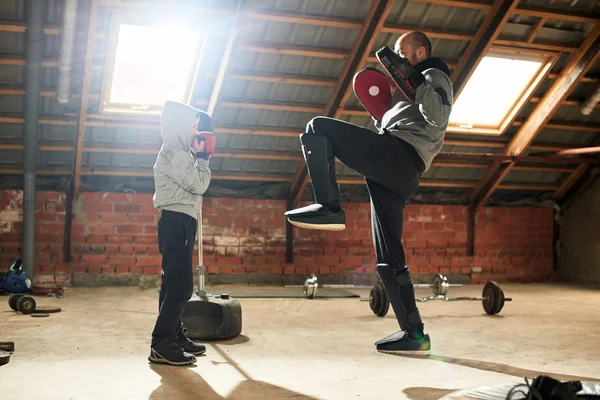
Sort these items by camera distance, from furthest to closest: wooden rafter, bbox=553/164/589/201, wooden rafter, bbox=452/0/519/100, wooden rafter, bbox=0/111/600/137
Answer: wooden rafter, bbox=553/164/589/201
wooden rafter, bbox=0/111/600/137
wooden rafter, bbox=452/0/519/100

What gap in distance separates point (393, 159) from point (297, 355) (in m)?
1.18

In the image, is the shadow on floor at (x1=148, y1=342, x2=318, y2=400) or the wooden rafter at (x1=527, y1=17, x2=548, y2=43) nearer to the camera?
the shadow on floor at (x1=148, y1=342, x2=318, y2=400)

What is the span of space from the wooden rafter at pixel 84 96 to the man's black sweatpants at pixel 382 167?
314cm

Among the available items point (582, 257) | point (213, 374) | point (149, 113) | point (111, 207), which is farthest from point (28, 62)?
point (582, 257)

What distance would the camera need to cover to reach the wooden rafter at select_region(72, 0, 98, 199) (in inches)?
224

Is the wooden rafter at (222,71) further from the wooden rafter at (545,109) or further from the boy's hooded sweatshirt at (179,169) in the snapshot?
the wooden rafter at (545,109)

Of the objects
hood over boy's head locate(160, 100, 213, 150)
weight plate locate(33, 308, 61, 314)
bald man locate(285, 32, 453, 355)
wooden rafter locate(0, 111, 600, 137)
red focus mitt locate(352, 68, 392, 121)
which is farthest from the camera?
wooden rafter locate(0, 111, 600, 137)

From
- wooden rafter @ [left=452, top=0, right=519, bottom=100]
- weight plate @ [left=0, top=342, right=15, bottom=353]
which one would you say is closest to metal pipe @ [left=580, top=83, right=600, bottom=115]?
wooden rafter @ [left=452, top=0, right=519, bottom=100]

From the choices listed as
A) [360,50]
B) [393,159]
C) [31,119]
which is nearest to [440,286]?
[360,50]

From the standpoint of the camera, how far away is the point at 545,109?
25.0ft

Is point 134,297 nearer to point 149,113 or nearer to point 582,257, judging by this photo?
point 149,113

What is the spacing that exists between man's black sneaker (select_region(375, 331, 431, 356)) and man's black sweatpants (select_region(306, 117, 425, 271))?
367mm

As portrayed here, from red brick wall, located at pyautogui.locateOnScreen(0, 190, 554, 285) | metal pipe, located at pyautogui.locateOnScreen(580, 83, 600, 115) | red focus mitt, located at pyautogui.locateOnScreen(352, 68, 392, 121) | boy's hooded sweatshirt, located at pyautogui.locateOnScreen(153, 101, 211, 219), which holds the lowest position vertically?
red brick wall, located at pyautogui.locateOnScreen(0, 190, 554, 285)

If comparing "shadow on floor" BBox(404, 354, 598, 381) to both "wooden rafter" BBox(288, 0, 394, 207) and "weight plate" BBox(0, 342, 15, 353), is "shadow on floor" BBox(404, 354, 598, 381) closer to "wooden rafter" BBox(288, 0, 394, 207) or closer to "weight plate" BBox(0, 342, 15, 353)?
"weight plate" BBox(0, 342, 15, 353)
